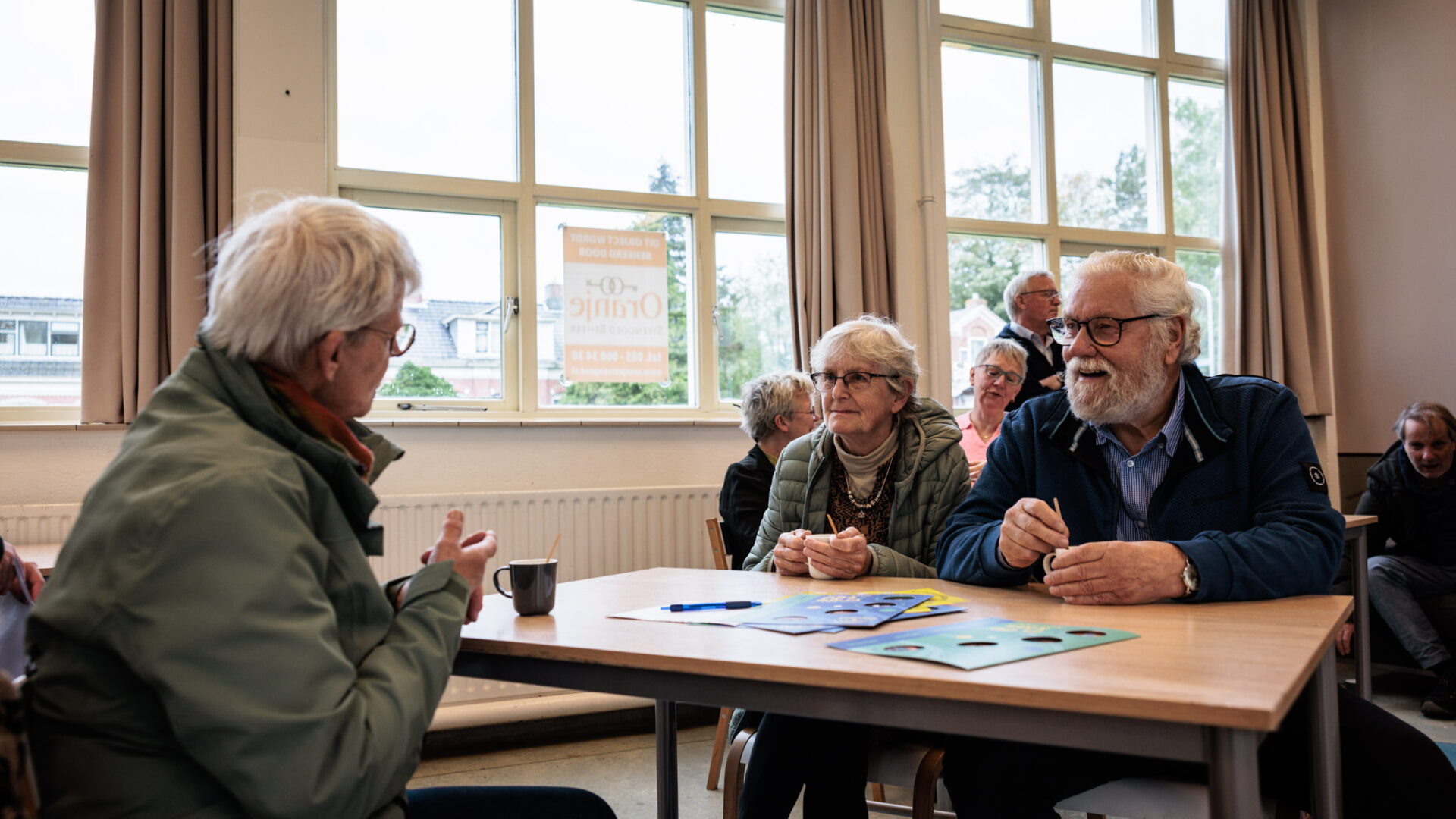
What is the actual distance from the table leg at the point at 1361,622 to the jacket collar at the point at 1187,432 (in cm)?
182

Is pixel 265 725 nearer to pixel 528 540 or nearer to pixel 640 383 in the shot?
pixel 528 540

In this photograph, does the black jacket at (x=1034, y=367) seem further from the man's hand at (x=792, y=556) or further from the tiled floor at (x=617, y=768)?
the man's hand at (x=792, y=556)

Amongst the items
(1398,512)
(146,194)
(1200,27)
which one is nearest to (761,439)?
(146,194)

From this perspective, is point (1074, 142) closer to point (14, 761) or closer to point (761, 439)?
point (761, 439)

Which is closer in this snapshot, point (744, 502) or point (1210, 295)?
point (744, 502)

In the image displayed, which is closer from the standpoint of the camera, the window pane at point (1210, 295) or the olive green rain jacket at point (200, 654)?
the olive green rain jacket at point (200, 654)

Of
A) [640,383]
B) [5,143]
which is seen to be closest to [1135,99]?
[640,383]

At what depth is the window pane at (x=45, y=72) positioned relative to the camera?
353cm

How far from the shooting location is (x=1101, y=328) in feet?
6.10

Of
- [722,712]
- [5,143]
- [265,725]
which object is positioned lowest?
[722,712]

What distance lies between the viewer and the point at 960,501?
2164 mm

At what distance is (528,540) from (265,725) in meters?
2.84

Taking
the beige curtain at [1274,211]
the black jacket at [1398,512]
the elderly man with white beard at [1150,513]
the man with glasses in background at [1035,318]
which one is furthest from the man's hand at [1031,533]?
the beige curtain at [1274,211]

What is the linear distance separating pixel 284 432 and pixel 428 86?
334 centimetres
